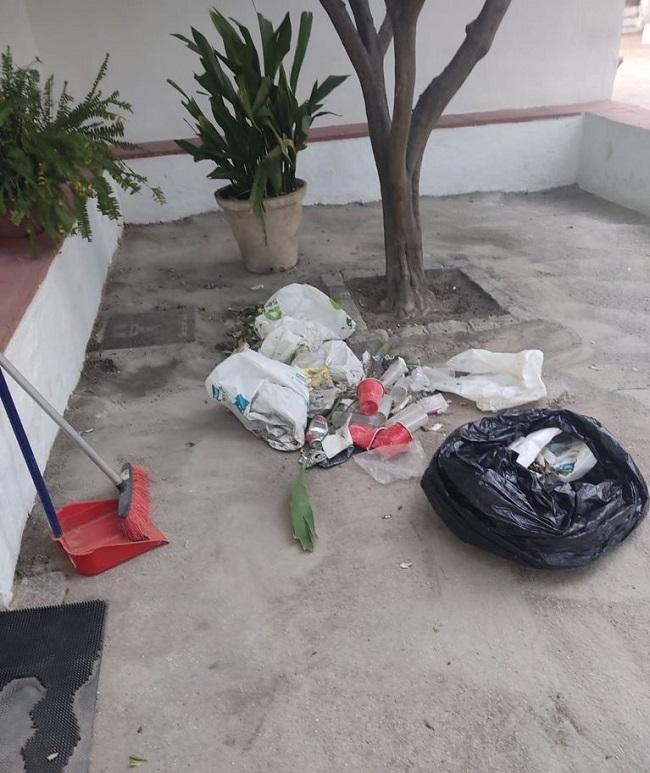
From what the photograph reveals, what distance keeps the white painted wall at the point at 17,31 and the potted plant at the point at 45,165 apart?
1.41m

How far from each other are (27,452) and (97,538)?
352 mm

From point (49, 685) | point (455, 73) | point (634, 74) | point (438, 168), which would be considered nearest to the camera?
point (49, 685)

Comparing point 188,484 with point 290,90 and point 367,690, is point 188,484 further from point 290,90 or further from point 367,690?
point 290,90

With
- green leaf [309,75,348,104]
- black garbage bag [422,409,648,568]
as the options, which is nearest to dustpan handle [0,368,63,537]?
black garbage bag [422,409,648,568]

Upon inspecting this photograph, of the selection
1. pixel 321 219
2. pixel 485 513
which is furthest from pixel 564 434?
pixel 321 219

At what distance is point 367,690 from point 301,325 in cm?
168

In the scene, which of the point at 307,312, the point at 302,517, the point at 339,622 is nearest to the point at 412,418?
the point at 302,517

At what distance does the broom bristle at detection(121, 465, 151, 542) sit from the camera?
6.28 ft

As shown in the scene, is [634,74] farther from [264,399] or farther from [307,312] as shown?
[264,399]

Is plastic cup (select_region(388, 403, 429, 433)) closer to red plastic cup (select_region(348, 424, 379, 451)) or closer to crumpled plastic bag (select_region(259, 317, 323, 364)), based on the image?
red plastic cup (select_region(348, 424, 379, 451))

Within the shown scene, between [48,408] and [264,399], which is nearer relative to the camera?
[48,408]

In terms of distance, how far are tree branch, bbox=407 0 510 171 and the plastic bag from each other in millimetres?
1537

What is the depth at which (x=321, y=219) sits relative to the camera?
4.86 m

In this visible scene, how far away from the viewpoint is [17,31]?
13.6 ft
